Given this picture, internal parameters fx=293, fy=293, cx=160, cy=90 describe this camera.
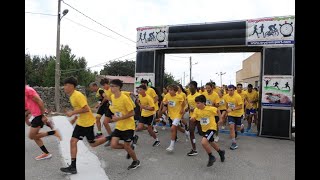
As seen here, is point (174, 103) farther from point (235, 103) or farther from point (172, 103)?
point (235, 103)

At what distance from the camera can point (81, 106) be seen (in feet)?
17.3

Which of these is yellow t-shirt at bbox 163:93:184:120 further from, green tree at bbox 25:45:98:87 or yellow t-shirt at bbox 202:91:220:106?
green tree at bbox 25:45:98:87

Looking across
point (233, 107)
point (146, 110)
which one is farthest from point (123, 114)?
point (233, 107)

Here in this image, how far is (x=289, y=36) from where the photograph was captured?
8758mm

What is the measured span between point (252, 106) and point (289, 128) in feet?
8.49

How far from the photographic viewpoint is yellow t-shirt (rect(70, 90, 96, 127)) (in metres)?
5.29

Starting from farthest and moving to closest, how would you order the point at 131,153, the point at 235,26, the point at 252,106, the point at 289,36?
the point at 252,106
the point at 235,26
the point at 289,36
the point at 131,153

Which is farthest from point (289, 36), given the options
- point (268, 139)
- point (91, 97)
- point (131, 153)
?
point (91, 97)

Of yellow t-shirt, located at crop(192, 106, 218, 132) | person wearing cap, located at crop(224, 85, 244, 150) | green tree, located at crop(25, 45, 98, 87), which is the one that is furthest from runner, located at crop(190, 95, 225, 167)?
green tree, located at crop(25, 45, 98, 87)

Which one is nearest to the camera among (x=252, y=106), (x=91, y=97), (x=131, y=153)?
(x=131, y=153)

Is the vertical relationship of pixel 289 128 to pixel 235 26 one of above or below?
below

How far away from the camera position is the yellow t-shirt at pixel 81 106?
5.29 m

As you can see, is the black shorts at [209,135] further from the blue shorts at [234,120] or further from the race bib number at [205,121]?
the blue shorts at [234,120]
